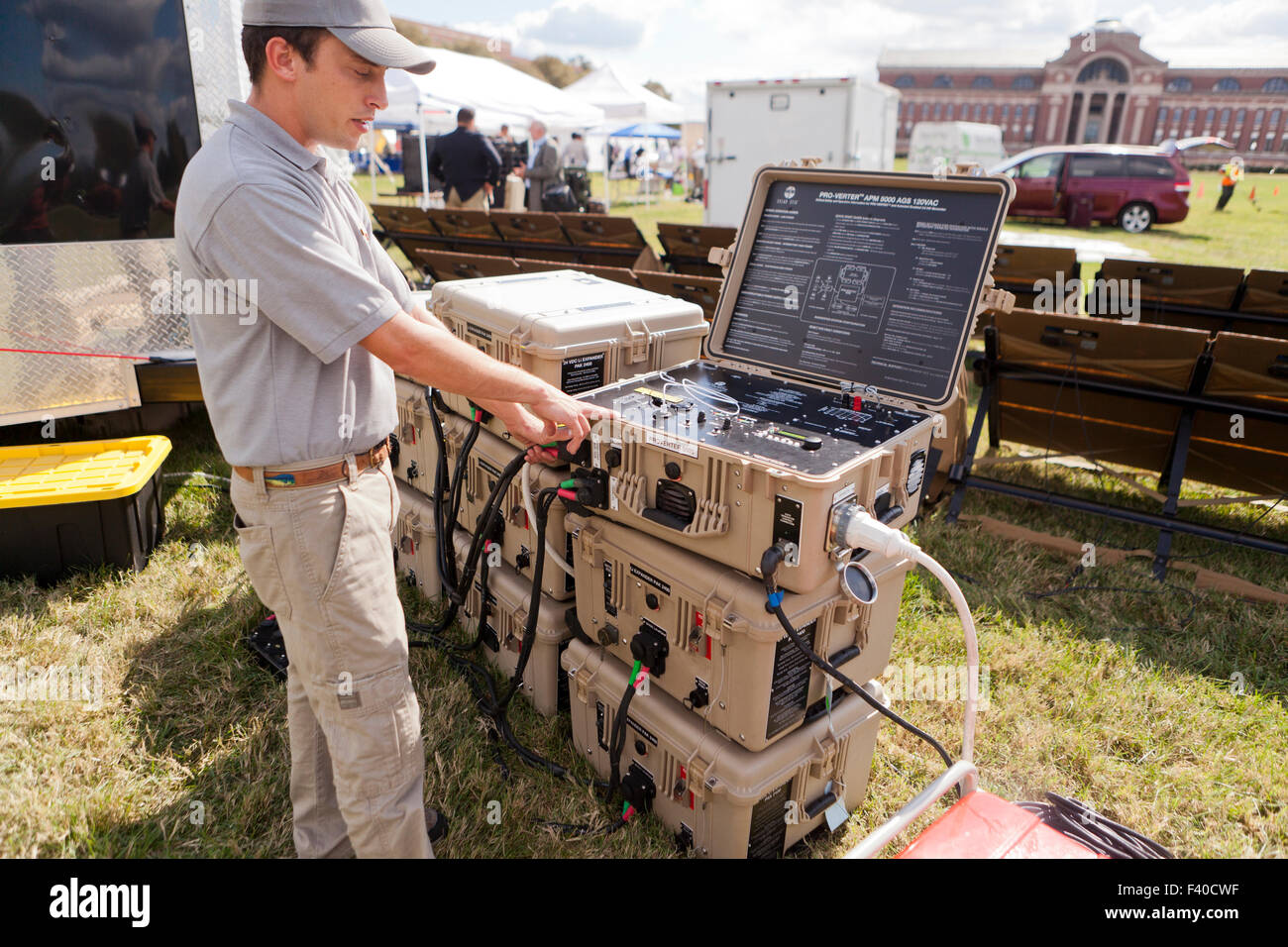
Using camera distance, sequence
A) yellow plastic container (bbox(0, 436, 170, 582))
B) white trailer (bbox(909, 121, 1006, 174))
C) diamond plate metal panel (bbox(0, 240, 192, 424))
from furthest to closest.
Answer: white trailer (bbox(909, 121, 1006, 174)) < diamond plate metal panel (bbox(0, 240, 192, 424)) < yellow plastic container (bbox(0, 436, 170, 582))

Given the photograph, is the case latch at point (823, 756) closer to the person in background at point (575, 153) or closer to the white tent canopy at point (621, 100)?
the person in background at point (575, 153)

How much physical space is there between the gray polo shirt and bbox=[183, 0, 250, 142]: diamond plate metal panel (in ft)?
11.6

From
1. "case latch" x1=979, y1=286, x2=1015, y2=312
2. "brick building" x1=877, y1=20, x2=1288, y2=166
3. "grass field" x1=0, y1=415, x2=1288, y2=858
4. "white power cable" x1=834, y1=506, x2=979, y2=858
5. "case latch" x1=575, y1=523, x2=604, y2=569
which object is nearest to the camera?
"white power cable" x1=834, y1=506, x2=979, y2=858

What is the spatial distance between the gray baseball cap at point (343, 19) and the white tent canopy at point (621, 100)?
23893mm

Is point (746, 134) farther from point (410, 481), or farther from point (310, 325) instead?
point (310, 325)

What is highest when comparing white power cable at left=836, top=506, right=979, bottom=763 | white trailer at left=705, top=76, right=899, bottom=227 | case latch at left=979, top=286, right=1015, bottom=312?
white trailer at left=705, top=76, right=899, bottom=227

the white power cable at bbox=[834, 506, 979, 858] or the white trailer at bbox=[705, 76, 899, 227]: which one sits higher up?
the white trailer at bbox=[705, 76, 899, 227]

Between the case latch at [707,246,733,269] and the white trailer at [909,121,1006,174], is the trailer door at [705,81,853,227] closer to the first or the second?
the case latch at [707,246,733,269]

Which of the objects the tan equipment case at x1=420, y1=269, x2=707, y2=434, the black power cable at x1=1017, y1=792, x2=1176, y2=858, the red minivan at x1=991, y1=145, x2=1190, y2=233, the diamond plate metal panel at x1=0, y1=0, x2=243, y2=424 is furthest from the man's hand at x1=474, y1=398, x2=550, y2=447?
the red minivan at x1=991, y1=145, x2=1190, y2=233

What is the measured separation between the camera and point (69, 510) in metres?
4.07

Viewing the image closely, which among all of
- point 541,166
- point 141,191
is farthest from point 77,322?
point 541,166

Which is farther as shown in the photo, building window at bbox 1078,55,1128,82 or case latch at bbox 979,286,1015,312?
building window at bbox 1078,55,1128,82

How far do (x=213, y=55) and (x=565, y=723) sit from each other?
4766 mm

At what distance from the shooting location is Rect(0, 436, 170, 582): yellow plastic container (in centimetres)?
403
